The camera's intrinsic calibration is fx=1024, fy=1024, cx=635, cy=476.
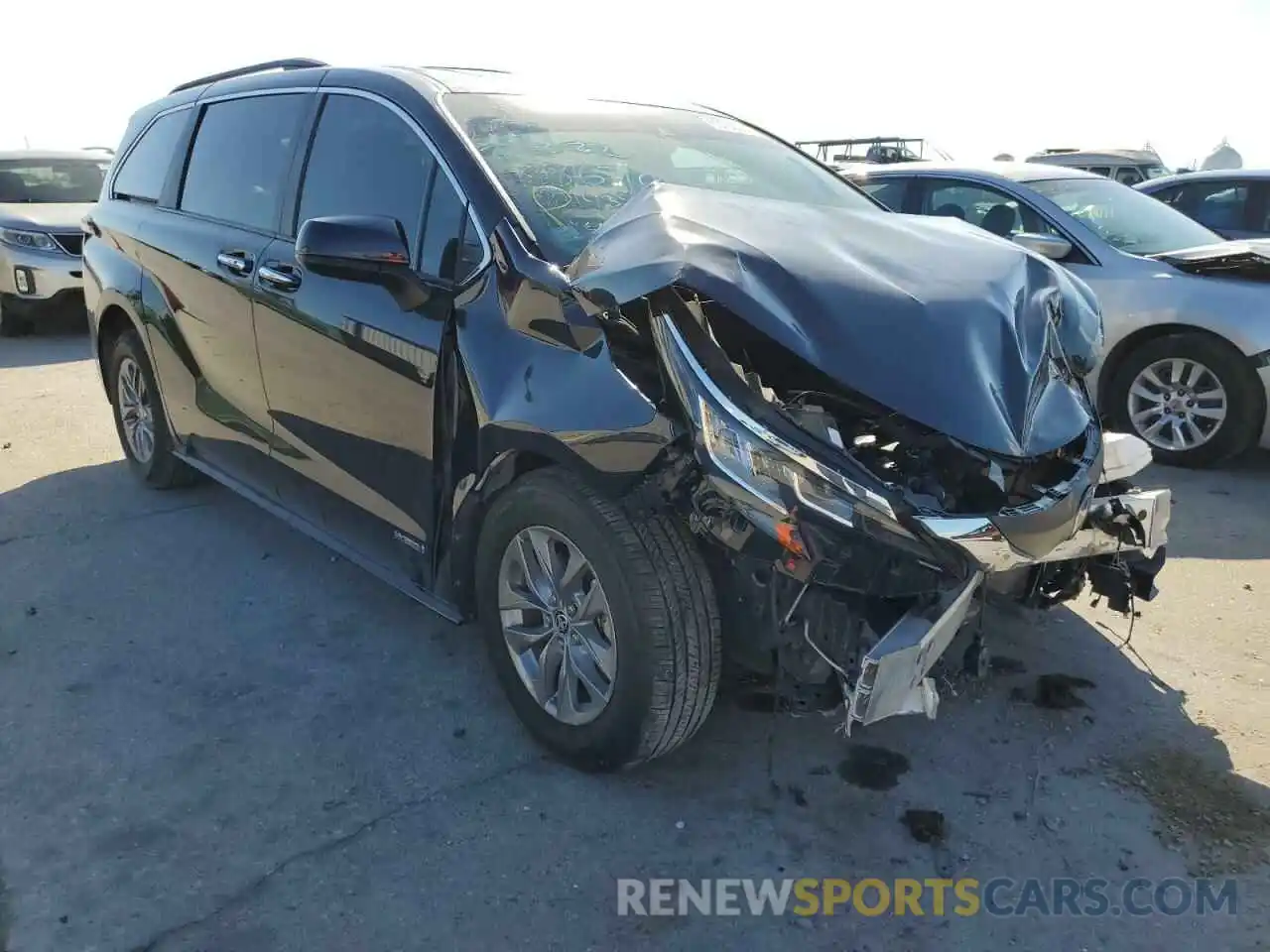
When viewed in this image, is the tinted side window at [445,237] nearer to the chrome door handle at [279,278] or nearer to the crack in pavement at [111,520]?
the chrome door handle at [279,278]

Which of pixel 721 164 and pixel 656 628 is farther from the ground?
pixel 721 164

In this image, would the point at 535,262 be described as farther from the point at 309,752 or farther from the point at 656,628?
the point at 309,752

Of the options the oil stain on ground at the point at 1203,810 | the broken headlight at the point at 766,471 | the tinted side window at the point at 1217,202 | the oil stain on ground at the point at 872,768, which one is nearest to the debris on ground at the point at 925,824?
the oil stain on ground at the point at 872,768

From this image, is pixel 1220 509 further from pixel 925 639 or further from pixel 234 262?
pixel 234 262

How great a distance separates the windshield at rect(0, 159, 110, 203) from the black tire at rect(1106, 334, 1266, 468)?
10523 mm

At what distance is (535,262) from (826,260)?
0.78 metres

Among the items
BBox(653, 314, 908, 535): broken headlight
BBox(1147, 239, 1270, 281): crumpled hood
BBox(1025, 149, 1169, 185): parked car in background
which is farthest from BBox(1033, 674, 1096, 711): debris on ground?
BBox(1025, 149, 1169, 185): parked car in background

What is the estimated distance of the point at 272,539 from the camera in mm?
4688

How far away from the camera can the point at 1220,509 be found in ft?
16.7

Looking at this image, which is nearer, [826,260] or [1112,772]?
[826,260]

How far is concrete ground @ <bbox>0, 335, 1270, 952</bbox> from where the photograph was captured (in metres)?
2.41

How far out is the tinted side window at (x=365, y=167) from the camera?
3.21 metres

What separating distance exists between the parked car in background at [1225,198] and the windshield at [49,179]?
1059 cm

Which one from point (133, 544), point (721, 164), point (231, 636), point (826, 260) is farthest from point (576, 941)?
point (133, 544)
